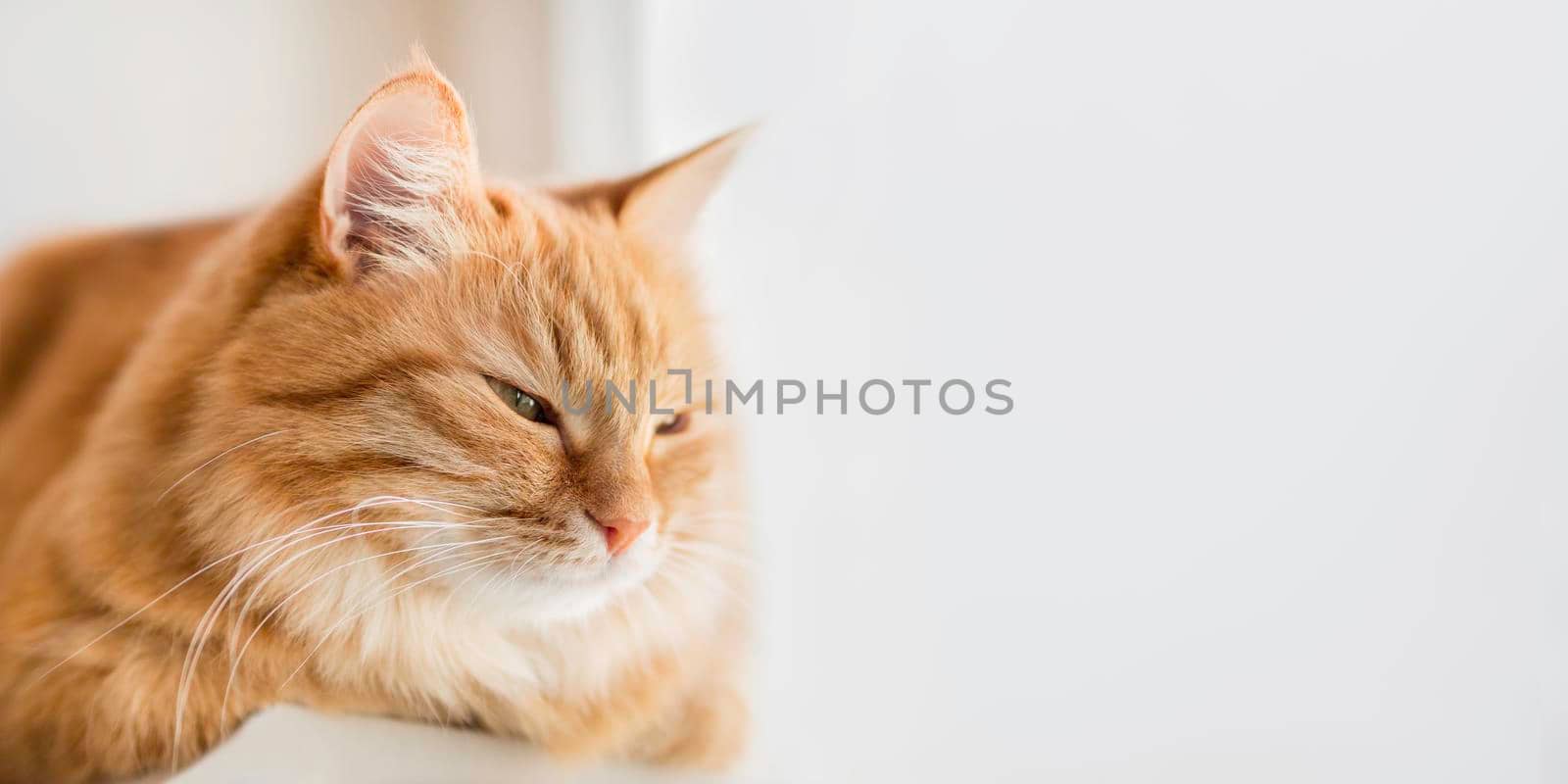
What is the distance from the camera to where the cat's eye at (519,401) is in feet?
2.79

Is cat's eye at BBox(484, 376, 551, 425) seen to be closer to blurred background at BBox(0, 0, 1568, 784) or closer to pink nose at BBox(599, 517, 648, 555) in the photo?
pink nose at BBox(599, 517, 648, 555)

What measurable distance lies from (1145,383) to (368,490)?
66 centimetres

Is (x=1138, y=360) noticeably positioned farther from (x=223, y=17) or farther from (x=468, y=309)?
(x=223, y=17)

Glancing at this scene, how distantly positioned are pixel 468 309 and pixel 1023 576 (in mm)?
562

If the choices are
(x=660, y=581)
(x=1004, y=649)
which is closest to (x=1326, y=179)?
(x=1004, y=649)

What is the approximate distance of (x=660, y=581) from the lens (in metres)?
0.99

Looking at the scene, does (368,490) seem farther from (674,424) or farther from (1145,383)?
(1145,383)

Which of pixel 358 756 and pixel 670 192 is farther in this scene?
pixel 670 192

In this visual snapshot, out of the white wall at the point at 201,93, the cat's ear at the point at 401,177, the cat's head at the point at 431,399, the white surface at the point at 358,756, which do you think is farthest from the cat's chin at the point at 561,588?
the white wall at the point at 201,93

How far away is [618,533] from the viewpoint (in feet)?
2.76

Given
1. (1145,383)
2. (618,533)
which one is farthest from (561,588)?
(1145,383)

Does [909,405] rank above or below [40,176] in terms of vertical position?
below

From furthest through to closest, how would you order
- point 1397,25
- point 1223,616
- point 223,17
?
point 223,17 < point 1223,616 < point 1397,25

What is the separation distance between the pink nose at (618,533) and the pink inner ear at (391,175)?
0.30 metres
